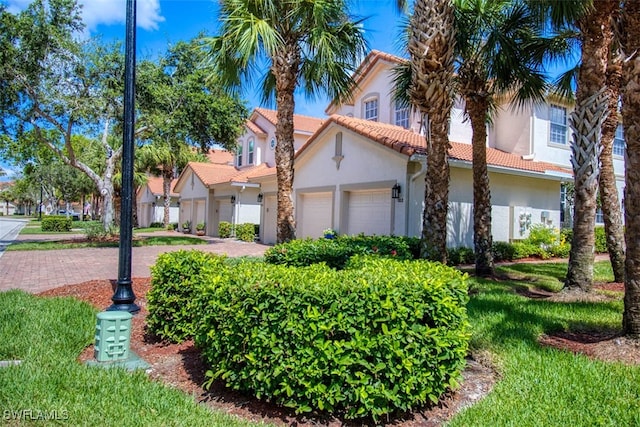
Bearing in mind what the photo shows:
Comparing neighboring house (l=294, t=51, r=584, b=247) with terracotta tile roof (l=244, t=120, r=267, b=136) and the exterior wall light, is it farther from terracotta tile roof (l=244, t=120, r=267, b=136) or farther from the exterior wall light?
terracotta tile roof (l=244, t=120, r=267, b=136)

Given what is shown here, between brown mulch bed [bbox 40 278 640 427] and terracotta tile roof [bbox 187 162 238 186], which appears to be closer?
brown mulch bed [bbox 40 278 640 427]

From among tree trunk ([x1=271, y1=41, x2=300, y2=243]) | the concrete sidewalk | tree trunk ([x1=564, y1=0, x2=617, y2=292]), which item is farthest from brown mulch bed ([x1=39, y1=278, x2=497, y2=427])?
tree trunk ([x1=271, y1=41, x2=300, y2=243])

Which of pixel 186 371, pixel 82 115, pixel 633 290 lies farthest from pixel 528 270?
pixel 82 115

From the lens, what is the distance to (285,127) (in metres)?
10.6

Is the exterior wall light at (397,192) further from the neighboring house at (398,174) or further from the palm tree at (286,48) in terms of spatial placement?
the palm tree at (286,48)

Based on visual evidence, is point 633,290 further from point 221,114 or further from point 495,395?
point 221,114

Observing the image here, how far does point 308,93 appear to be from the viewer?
40.3ft

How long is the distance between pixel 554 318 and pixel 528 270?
640cm

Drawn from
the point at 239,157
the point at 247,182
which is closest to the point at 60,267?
the point at 247,182

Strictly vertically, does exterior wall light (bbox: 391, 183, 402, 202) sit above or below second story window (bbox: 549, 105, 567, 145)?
below

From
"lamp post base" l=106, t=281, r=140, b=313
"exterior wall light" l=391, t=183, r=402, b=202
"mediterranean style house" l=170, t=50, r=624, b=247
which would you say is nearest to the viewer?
"lamp post base" l=106, t=281, r=140, b=313

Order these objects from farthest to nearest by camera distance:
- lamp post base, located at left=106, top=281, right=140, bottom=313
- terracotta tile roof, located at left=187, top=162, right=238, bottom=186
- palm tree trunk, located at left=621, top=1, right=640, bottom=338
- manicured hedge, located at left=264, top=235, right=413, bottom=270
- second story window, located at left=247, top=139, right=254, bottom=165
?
terracotta tile roof, located at left=187, top=162, right=238, bottom=186 → second story window, located at left=247, top=139, right=254, bottom=165 → manicured hedge, located at left=264, top=235, right=413, bottom=270 → lamp post base, located at left=106, top=281, right=140, bottom=313 → palm tree trunk, located at left=621, top=1, right=640, bottom=338

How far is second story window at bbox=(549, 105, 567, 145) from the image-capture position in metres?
19.6

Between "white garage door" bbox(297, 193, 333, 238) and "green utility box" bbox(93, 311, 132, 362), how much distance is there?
12687 mm
